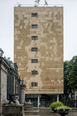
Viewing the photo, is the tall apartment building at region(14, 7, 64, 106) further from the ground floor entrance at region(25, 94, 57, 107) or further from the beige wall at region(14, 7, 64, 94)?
the ground floor entrance at region(25, 94, 57, 107)

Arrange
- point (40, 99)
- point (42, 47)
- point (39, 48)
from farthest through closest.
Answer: point (40, 99), point (39, 48), point (42, 47)

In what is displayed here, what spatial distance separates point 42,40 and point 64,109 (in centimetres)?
4518

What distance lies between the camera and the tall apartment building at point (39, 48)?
64.3 m

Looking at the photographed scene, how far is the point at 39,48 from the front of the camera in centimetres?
6512

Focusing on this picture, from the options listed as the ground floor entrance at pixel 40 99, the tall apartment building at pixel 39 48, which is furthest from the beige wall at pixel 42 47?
the ground floor entrance at pixel 40 99

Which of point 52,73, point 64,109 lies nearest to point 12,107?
point 64,109

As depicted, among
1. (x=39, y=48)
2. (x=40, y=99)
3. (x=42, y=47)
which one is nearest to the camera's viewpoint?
(x=42, y=47)

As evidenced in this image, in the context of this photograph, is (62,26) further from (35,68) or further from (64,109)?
(64,109)

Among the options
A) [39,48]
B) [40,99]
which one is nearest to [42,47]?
[39,48]

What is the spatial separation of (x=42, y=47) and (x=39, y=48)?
0.76m

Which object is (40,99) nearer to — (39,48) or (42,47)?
(39,48)

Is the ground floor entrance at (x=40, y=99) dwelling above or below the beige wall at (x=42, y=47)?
below

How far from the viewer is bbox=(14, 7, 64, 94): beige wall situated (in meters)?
64.2

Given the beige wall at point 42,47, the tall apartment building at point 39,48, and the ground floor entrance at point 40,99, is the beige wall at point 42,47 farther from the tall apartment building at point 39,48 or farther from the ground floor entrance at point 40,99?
the ground floor entrance at point 40,99
